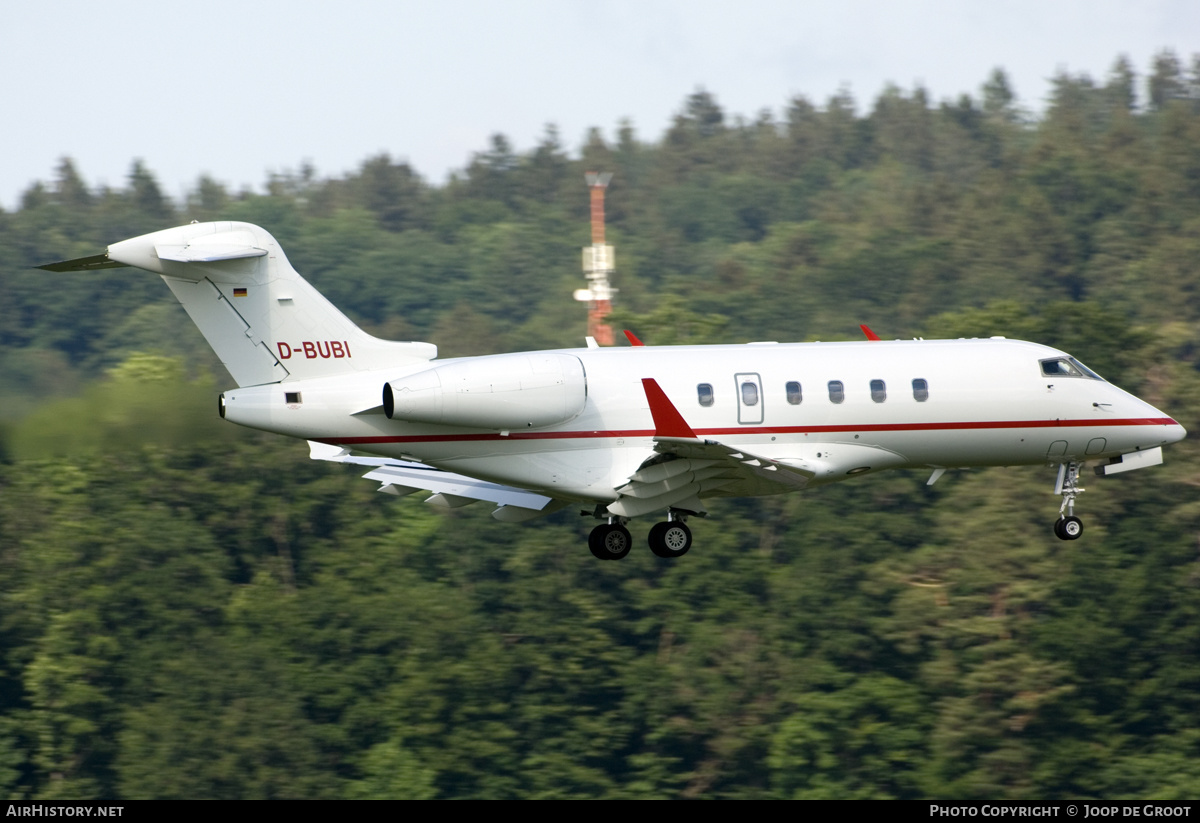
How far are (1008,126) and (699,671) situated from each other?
114m

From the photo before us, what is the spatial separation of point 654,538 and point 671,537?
0.90ft

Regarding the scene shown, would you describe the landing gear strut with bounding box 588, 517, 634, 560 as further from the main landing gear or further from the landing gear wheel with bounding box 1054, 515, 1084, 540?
the landing gear wheel with bounding box 1054, 515, 1084, 540

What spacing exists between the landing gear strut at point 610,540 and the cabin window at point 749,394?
2.83m

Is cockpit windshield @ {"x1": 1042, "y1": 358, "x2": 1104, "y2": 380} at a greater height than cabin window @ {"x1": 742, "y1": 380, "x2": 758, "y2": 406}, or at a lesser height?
greater

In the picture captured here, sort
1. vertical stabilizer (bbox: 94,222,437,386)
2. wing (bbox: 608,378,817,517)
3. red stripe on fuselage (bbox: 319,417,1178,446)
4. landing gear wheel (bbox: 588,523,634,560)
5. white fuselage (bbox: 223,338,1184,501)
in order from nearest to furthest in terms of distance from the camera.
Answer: wing (bbox: 608,378,817,517)
vertical stabilizer (bbox: 94,222,437,386)
white fuselage (bbox: 223,338,1184,501)
red stripe on fuselage (bbox: 319,417,1178,446)
landing gear wheel (bbox: 588,523,634,560)

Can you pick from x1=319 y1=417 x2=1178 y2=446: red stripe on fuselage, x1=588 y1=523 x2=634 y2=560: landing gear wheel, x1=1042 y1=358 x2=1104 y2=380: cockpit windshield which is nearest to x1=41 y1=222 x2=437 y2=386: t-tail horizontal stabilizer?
x1=319 y1=417 x2=1178 y2=446: red stripe on fuselage

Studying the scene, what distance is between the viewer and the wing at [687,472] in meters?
23.4

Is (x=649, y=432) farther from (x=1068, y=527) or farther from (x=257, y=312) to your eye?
(x=1068, y=527)

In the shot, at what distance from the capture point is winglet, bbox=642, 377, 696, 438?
75.9 ft

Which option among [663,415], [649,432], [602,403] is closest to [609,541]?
[649,432]

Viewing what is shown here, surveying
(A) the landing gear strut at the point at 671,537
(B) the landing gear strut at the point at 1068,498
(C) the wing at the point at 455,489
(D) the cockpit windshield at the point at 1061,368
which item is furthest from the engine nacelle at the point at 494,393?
(B) the landing gear strut at the point at 1068,498

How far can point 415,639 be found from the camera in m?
49.6

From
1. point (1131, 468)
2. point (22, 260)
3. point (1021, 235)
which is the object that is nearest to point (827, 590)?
point (1131, 468)

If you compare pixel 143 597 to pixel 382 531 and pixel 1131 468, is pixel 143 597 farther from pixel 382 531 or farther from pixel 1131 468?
pixel 1131 468
